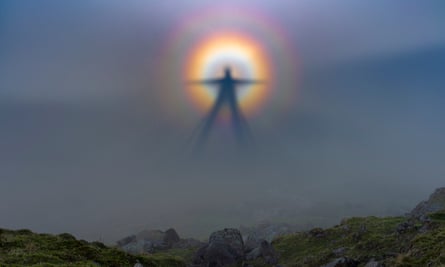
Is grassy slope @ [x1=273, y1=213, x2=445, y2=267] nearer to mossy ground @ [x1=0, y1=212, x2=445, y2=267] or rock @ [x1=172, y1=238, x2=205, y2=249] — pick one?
mossy ground @ [x1=0, y1=212, x2=445, y2=267]

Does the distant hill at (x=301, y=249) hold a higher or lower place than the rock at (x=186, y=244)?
lower

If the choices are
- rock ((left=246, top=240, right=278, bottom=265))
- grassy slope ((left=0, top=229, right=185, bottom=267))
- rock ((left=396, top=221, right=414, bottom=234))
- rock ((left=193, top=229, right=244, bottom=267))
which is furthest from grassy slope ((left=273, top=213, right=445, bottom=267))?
grassy slope ((left=0, top=229, right=185, bottom=267))

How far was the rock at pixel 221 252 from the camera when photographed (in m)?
72.8

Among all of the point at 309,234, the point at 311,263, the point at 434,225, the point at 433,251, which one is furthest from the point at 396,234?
the point at 309,234

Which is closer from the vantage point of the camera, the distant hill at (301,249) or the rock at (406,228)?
the distant hill at (301,249)

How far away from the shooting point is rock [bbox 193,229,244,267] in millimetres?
72750

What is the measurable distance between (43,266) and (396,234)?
5141cm

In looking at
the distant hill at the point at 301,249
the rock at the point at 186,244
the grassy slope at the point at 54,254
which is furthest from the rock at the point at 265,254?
the rock at the point at 186,244

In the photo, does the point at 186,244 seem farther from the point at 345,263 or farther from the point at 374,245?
the point at 345,263

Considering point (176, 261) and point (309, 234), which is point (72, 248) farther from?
point (309, 234)

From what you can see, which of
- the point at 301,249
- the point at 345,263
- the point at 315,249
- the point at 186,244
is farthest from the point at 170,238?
the point at 345,263

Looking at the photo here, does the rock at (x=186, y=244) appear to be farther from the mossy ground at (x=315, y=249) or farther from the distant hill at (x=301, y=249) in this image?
the mossy ground at (x=315, y=249)

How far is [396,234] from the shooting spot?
54.7m

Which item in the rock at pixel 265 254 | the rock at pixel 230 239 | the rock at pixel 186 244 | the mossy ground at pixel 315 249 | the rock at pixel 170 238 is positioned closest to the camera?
the mossy ground at pixel 315 249
